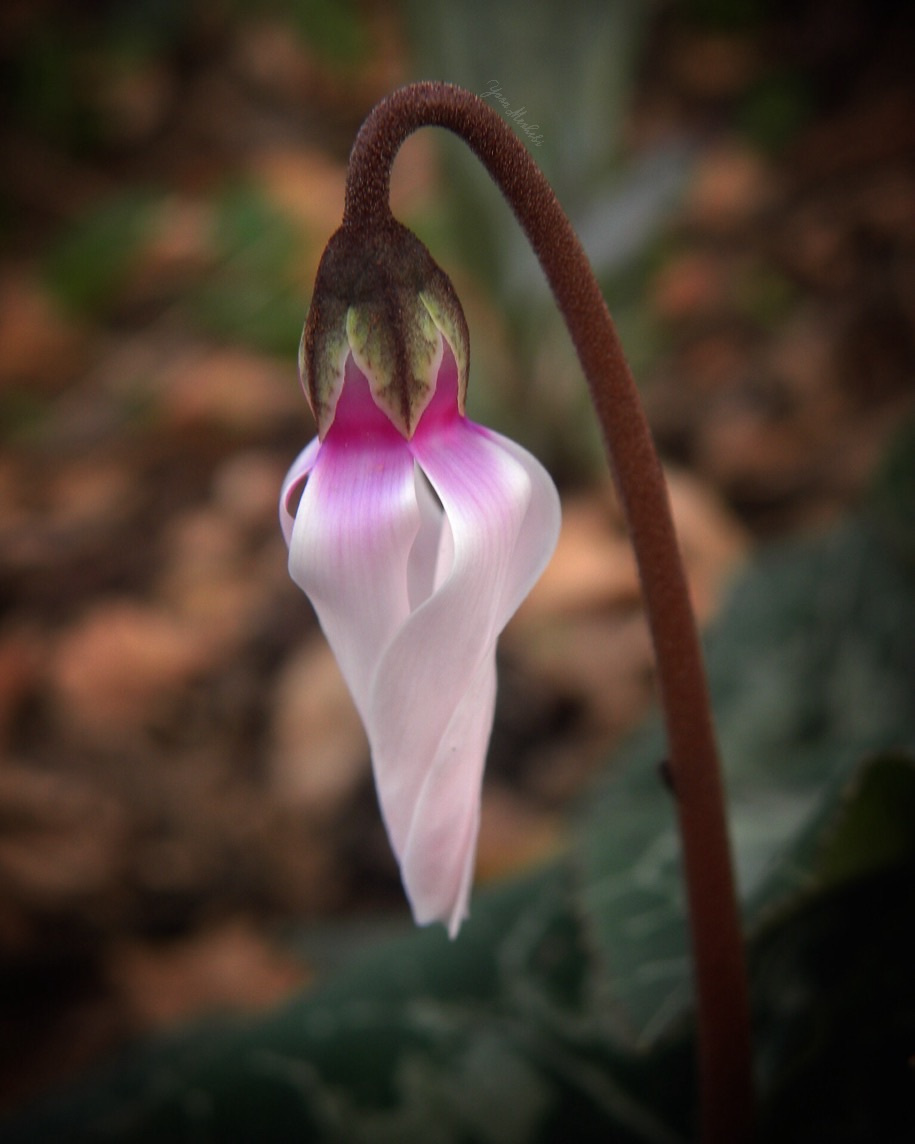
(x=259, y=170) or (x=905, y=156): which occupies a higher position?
(x=259, y=170)

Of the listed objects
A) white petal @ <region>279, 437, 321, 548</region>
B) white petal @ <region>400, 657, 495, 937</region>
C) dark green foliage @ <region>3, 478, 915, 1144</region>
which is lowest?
dark green foliage @ <region>3, 478, 915, 1144</region>

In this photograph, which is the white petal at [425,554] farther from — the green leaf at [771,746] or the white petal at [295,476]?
the green leaf at [771,746]

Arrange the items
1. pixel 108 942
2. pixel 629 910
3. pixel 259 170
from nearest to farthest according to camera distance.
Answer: pixel 629 910 < pixel 108 942 < pixel 259 170

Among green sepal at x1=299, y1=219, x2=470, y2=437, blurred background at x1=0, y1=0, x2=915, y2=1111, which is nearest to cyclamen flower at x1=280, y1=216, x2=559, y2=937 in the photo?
green sepal at x1=299, y1=219, x2=470, y2=437

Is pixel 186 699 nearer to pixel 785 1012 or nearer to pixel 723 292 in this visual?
pixel 785 1012

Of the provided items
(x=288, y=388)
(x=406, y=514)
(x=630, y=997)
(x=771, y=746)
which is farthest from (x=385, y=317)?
(x=288, y=388)

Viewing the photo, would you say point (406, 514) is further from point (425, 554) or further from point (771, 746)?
point (771, 746)

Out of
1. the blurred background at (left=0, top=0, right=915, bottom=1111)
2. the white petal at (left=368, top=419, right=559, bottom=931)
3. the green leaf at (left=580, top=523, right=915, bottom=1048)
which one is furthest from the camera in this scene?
the blurred background at (left=0, top=0, right=915, bottom=1111)

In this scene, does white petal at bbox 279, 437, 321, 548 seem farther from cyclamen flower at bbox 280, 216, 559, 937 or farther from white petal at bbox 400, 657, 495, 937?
white petal at bbox 400, 657, 495, 937

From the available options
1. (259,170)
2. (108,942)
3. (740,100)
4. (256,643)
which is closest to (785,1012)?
(108,942)
